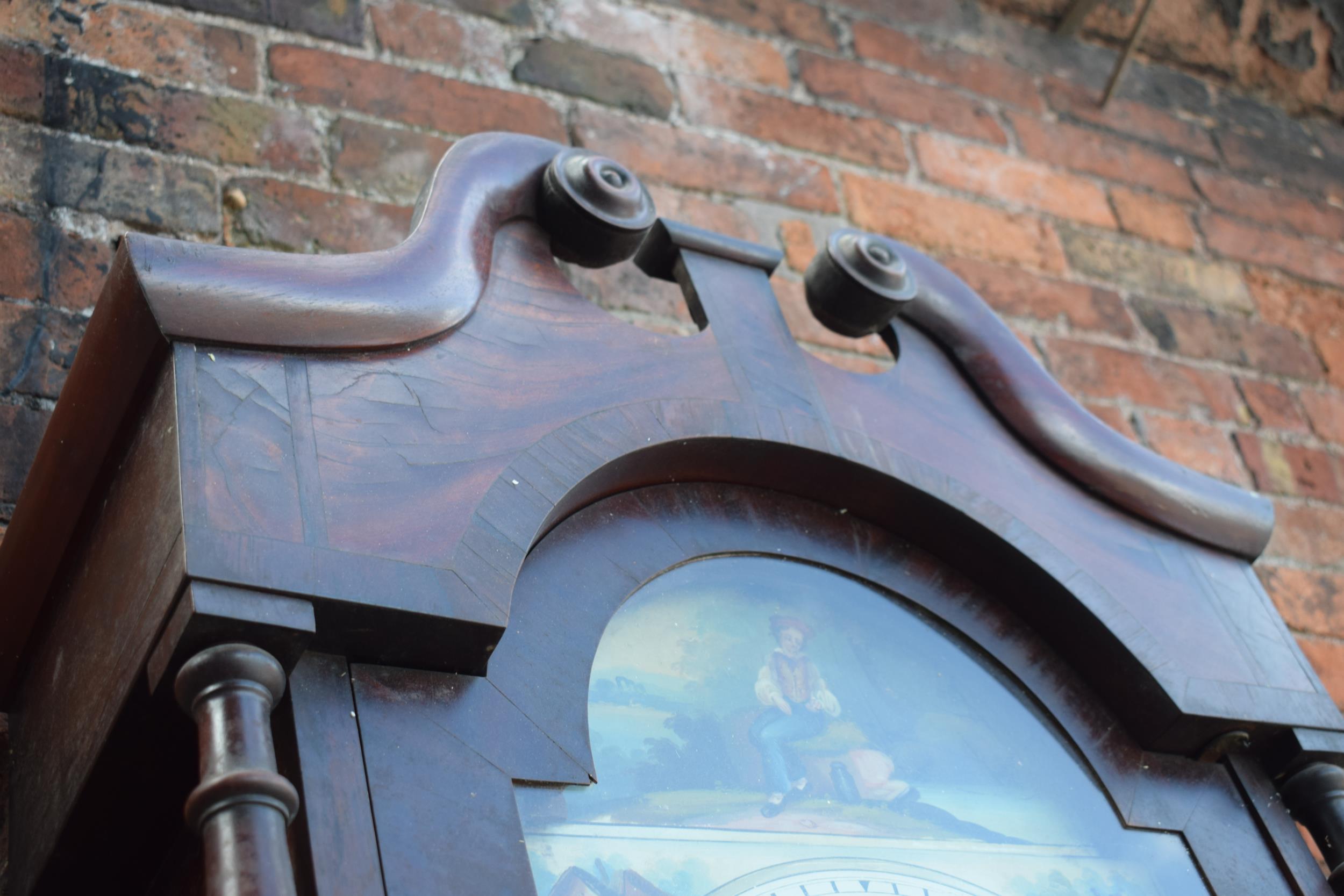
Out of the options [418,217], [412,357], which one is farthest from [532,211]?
[412,357]

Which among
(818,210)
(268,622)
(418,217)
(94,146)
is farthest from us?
(818,210)

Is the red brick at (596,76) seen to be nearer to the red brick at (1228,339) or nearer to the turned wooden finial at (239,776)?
the red brick at (1228,339)

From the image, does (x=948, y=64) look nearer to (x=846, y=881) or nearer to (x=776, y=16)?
(x=776, y=16)

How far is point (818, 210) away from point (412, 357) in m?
0.91

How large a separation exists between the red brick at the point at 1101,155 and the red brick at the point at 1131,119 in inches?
1.1

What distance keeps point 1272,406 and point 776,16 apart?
86 cm

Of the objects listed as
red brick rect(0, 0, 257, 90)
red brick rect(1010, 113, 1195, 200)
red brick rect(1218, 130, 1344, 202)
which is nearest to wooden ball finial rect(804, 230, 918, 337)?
red brick rect(0, 0, 257, 90)

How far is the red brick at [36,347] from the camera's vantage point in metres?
1.12

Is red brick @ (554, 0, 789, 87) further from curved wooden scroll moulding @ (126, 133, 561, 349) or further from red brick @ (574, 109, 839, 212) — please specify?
curved wooden scroll moulding @ (126, 133, 561, 349)

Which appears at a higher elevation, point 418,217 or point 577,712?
point 418,217

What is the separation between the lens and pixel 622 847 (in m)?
0.79

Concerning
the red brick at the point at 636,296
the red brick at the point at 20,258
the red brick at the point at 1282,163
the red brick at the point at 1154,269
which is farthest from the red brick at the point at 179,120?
the red brick at the point at 1282,163

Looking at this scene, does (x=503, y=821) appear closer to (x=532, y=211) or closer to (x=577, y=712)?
(x=577, y=712)

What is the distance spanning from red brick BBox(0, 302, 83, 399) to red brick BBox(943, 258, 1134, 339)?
104 cm
